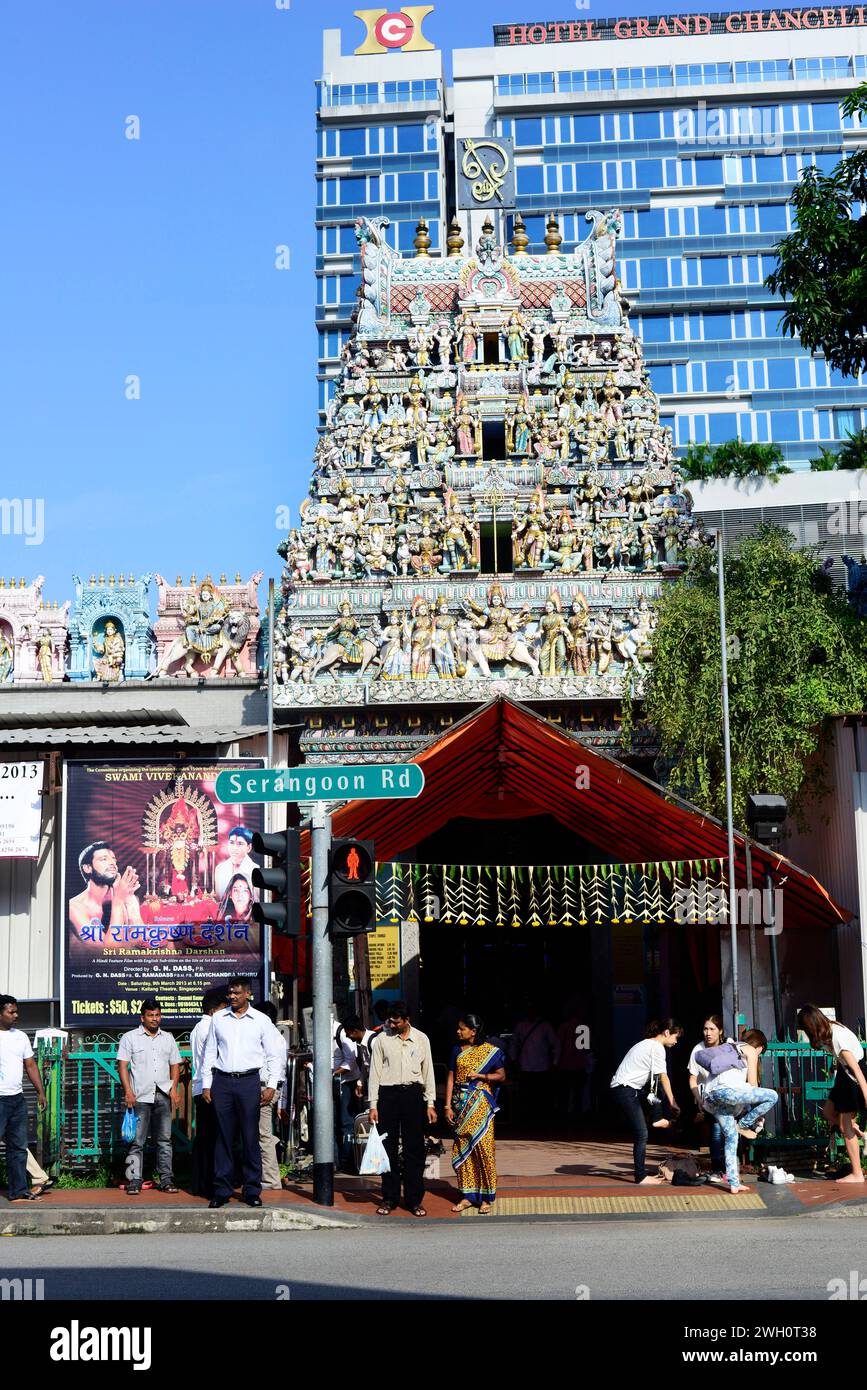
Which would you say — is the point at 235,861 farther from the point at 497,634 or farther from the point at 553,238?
the point at 553,238

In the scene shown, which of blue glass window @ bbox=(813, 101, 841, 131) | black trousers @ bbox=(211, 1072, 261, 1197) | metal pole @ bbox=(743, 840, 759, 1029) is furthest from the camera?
blue glass window @ bbox=(813, 101, 841, 131)

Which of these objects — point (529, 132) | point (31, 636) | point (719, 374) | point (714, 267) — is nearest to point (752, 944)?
point (31, 636)

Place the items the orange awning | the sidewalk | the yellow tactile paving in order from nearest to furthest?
1. the sidewalk
2. the yellow tactile paving
3. the orange awning

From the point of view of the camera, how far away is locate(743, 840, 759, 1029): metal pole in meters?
15.9

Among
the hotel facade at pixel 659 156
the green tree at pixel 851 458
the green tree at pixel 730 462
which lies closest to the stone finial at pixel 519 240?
the green tree at pixel 851 458

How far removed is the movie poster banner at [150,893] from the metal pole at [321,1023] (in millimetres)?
3927

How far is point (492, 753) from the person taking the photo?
17.9 metres

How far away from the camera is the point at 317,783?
12180mm

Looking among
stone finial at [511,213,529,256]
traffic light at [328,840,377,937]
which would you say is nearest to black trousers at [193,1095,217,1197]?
traffic light at [328,840,377,937]

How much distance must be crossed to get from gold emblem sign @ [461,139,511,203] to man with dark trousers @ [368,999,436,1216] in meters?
23.7

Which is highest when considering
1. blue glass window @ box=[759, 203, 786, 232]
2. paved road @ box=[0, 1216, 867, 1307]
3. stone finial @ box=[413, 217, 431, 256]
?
blue glass window @ box=[759, 203, 786, 232]

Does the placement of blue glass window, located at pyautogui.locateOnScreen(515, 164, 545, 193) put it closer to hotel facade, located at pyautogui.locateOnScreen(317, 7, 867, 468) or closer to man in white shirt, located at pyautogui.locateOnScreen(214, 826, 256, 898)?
hotel facade, located at pyautogui.locateOnScreen(317, 7, 867, 468)

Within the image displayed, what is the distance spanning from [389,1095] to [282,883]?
1757 mm

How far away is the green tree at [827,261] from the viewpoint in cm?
2183
